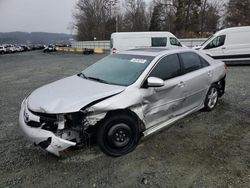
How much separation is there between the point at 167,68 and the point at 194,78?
0.73 metres

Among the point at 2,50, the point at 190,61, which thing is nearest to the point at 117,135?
the point at 190,61

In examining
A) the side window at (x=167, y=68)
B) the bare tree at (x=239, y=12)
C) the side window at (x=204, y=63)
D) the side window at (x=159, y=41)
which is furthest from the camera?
the bare tree at (x=239, y=12)

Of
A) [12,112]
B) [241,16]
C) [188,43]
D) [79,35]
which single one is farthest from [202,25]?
[12,112]

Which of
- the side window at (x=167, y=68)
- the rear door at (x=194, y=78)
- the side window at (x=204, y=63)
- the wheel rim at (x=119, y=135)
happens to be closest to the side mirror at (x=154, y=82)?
the side window at (x=167, y=68)

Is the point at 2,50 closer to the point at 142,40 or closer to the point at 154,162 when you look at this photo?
the point at 142,40

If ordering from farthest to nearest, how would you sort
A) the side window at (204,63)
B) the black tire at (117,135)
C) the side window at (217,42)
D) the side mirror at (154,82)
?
1. the side window at (217,42)
2. the side window at (204,63)
3. the side mirror at (154,82)
4. the black tire at (117,135)

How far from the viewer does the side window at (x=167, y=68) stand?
4.29m

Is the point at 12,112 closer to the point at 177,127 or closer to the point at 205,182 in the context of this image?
the point at 177,127

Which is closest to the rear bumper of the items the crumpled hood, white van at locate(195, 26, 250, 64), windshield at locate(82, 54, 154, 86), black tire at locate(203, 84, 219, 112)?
the crumpled hood

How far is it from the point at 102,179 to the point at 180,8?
51621mm

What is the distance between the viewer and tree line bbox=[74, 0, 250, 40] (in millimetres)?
40541

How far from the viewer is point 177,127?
4.83 meters

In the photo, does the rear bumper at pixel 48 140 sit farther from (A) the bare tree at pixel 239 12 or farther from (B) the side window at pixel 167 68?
(A) the bare tree at pixel 239 12

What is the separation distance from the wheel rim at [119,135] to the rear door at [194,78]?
57.6 inches
